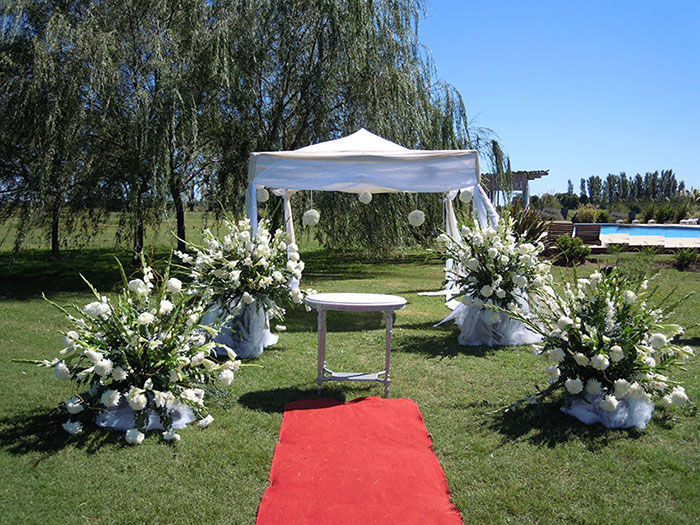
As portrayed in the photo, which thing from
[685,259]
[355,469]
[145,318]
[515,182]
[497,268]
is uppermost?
[515,182]

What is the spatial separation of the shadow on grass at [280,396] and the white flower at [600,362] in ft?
5.99

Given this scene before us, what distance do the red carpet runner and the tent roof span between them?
3028mm

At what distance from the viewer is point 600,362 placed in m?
3.30

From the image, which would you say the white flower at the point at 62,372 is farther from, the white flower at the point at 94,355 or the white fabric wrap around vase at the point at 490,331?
the white fabric wrap around vase at the point at 490,331

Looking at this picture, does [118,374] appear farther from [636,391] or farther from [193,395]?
[636,391]

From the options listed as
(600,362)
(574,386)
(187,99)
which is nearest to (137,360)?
(574,386)

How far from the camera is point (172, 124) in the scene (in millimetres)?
8992

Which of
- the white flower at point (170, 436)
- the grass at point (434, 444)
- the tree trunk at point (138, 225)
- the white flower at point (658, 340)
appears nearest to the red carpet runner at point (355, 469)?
the grass at point (434, 444)

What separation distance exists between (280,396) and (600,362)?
2.27m

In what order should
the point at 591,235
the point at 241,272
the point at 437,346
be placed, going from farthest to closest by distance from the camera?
1. the point at 591,235
2. the point at 437,346
3. the point at 241,272

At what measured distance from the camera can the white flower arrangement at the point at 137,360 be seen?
316 cm

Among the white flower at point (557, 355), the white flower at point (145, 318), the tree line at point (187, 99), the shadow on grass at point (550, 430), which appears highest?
the tree line at point (187, 99)

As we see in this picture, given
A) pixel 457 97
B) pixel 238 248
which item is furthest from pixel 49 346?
pixel 457 97

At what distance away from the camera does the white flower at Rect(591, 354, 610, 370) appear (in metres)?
3.30
